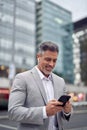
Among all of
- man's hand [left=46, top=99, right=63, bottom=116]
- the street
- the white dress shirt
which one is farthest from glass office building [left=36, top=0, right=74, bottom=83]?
man's hand [left=46, top=99, right=63, bottom=116]


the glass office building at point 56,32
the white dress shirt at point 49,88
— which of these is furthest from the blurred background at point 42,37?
the white dress shirt at point 49,88

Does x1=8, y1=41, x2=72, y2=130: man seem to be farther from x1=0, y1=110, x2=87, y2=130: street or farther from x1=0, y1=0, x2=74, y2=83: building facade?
x1=0, y1=0, x2=74, y2=83: building facade

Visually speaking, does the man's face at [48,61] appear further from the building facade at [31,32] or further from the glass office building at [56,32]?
the glass office building at [56,32]

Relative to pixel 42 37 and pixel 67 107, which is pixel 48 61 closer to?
pixel 67 107

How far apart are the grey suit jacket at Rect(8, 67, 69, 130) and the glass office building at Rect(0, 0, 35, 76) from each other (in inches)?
2580

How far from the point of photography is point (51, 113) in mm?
2566

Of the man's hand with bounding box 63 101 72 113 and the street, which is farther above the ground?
the man's hand with bounding box 63 101 72 113

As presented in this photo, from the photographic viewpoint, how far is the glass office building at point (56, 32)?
94.1 metres

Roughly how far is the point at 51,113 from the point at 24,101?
0.97 ft

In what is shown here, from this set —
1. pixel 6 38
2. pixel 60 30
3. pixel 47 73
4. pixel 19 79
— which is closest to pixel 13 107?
pixel 19 79

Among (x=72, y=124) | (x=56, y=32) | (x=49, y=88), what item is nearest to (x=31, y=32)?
(x=56, y=32)

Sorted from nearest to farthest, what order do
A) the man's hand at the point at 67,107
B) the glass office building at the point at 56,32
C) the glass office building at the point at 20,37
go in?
the man's hand at the point at 67,107 → the glass office building at the point at 20,37 → the glass office building at the point at 56,32

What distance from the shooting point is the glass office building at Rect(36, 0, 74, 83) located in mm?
94062

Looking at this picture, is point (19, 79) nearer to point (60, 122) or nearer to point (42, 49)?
point (42, 49)
